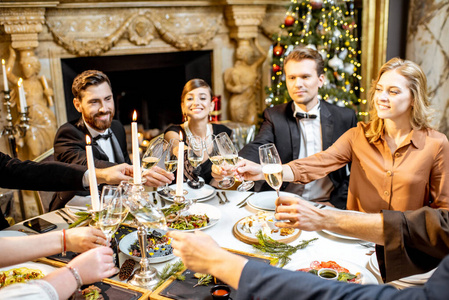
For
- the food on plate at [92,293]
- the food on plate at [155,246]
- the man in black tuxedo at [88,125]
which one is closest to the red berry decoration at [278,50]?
the man in black tuxedo at [88,125]

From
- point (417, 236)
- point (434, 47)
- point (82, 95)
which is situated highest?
point (434, 47)

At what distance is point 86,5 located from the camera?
4.36 metres

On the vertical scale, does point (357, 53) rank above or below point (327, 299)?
above

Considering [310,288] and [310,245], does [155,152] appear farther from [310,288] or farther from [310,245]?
[310,288]

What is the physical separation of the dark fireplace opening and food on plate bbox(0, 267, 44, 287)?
3532 millimetres

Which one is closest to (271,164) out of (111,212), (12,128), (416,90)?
(111,212)

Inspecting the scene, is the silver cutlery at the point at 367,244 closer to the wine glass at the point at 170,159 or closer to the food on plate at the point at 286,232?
the food on plate at the point at 286,232

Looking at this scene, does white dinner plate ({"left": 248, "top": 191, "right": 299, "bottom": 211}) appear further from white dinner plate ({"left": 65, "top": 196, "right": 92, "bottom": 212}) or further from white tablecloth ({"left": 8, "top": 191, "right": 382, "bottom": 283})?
white dinner plate ({"left": 65, "top": 196, "right": 92, "bottom": 212})

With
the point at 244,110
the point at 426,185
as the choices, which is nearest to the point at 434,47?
the point at 244,110

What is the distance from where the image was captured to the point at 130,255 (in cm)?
149

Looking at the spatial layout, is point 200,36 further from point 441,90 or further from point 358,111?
point 441,90

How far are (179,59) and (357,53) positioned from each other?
7.18 feet

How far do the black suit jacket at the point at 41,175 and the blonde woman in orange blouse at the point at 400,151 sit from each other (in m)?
0.81

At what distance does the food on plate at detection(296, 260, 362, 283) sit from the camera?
1.31 metres
